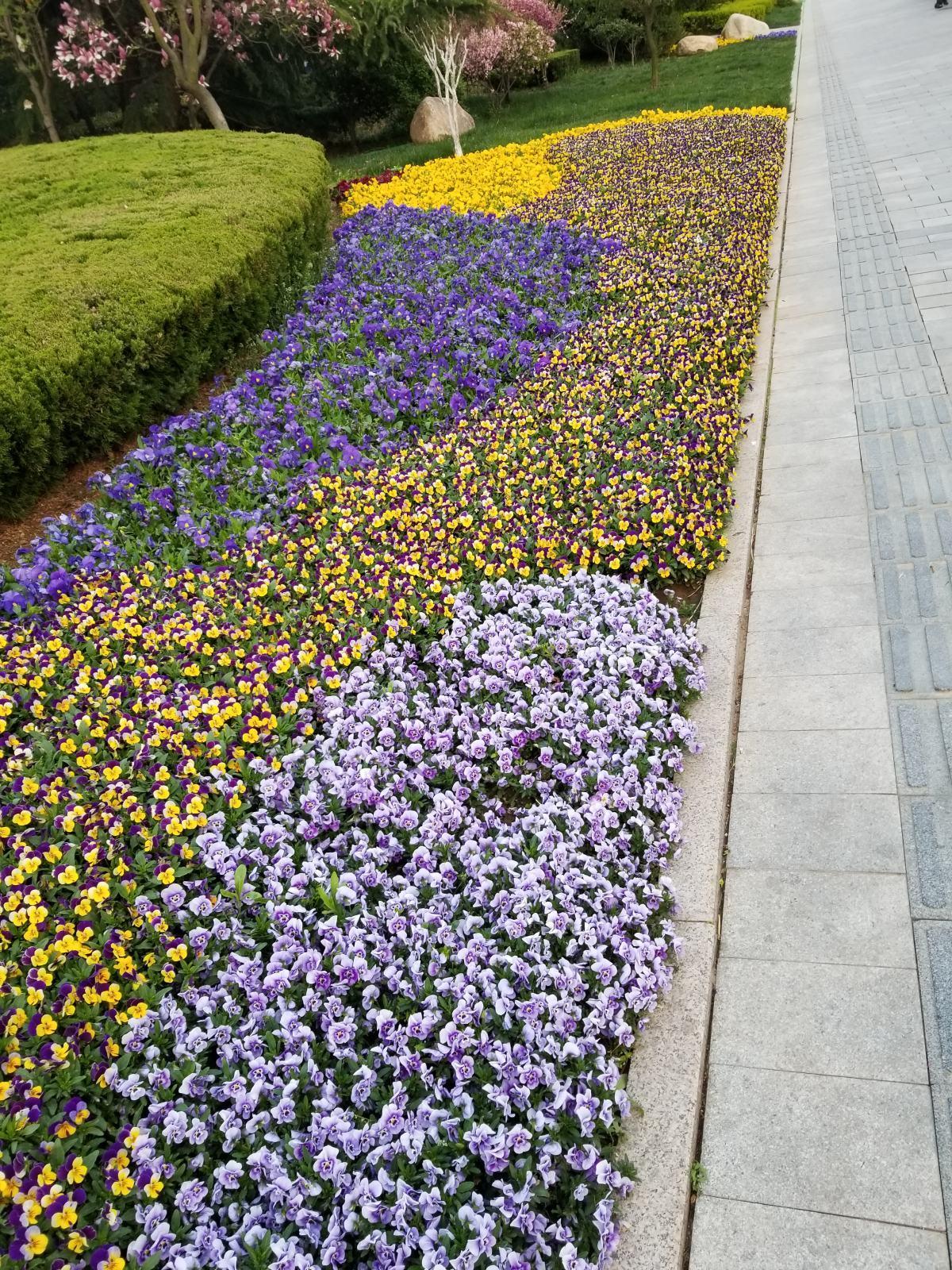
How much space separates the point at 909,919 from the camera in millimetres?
2672

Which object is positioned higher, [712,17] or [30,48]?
[712,17]

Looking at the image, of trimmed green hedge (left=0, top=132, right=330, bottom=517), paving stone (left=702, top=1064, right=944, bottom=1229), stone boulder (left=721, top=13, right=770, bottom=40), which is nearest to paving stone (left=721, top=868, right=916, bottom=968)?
paving stone (left=702, top=1064, right=944, bottom=1229)

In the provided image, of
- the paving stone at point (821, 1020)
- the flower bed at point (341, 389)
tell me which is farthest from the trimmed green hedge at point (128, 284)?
the paving stone at point (821, 1020)

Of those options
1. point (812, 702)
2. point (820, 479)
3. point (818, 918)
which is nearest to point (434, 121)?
point (820, 479)

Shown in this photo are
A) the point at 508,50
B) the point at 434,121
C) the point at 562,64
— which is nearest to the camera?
the point at 434,121

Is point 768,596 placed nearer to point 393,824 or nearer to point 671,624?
point 671,624

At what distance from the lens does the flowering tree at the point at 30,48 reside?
51.4 feet

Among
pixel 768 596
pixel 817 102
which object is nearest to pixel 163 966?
pixel 768 596

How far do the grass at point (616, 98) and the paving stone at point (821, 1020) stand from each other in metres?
15.9

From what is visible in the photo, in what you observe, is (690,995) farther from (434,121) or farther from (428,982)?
(434,121)

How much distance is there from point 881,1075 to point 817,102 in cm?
1850

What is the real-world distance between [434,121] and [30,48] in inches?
300

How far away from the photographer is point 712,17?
1185 inches

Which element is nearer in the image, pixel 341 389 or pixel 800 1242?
pixel 800 1242
